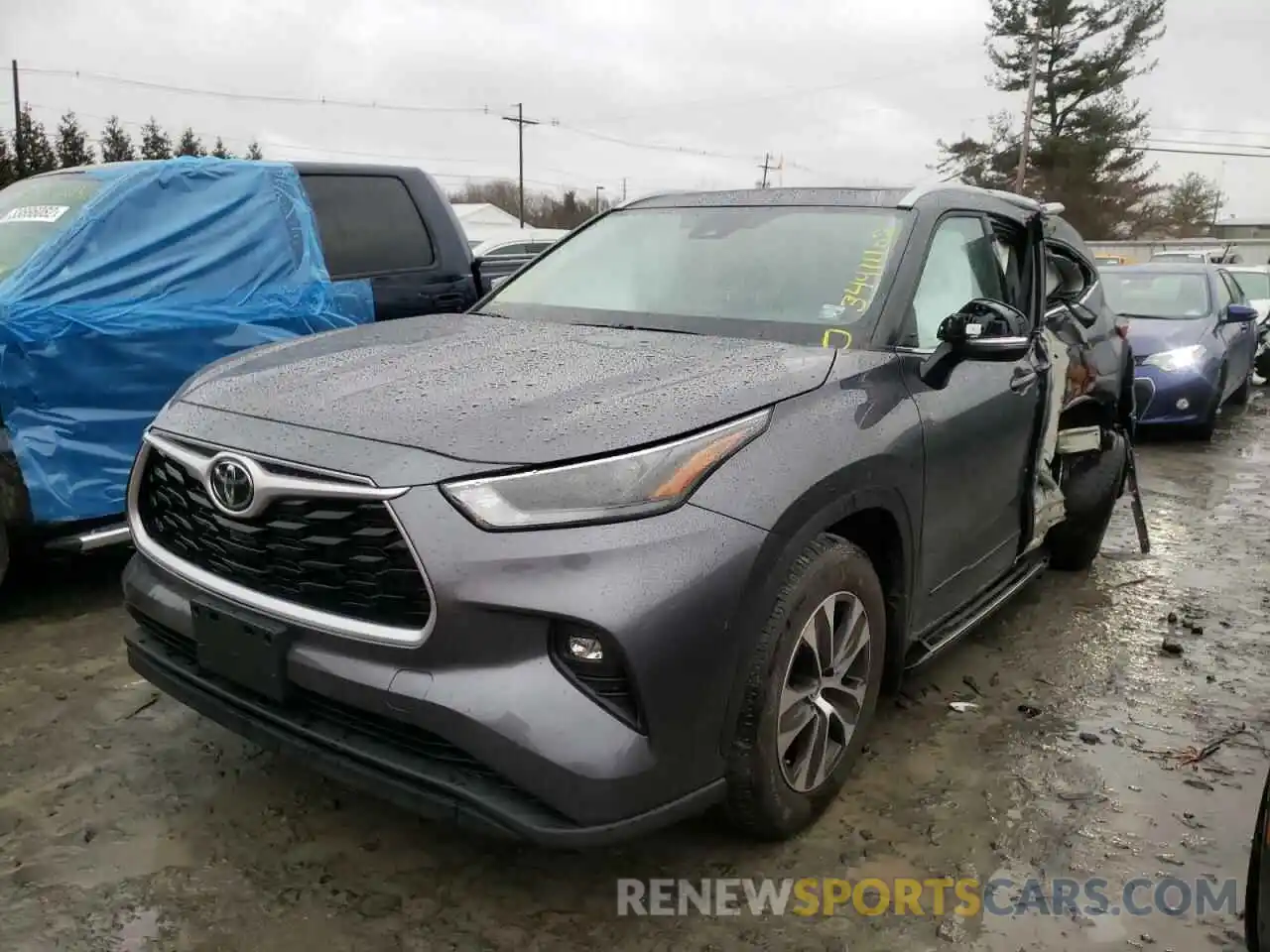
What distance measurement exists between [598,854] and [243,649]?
1081 millimetres

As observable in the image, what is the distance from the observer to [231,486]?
7.54 ft

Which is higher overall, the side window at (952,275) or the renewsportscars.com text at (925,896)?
the side window at (952,275)

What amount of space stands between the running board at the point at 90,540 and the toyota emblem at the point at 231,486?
1784 millimetres

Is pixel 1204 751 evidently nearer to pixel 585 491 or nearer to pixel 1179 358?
pixel 585 491

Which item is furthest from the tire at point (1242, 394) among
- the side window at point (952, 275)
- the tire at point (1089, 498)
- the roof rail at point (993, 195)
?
the side window at point (952, 275)

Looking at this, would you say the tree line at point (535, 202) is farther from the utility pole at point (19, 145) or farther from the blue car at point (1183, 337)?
the blue car at point (1183, 337)

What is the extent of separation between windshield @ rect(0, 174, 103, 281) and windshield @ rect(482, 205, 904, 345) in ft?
6.98

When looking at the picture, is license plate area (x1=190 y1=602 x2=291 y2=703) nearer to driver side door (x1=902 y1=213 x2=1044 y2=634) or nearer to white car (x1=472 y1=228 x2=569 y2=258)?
driver side door (x1=902 y1=213 x2=1044 y2=634)

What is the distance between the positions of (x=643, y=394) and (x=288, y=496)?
0.85 metres

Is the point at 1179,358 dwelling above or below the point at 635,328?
below

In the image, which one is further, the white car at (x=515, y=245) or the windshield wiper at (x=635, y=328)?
the white car at (x=515, y=245)

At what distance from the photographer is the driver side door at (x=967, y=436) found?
305 cm

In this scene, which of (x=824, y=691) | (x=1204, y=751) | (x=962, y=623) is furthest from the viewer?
(x=962, y=623)

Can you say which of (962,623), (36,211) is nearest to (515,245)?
(36,211)
